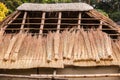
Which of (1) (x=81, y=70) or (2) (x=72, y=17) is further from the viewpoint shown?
(2) (x=72, y=17)

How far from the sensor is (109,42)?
1016 cm

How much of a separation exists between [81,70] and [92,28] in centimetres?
177

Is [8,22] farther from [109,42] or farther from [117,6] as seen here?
[117,6]

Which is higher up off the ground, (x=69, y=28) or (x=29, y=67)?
(x=69, y=28)

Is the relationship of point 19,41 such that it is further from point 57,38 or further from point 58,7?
point 58,7

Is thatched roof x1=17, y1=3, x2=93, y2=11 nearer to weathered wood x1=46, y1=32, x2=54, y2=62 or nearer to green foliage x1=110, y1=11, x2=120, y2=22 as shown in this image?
weathered wood x1=46, y1=32, x2=54, y2=62

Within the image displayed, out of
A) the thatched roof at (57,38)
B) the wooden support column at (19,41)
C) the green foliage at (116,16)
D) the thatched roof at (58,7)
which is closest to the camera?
the thatched roof at (57,38)

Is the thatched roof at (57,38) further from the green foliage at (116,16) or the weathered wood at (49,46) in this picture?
the green foliage at (116,16)

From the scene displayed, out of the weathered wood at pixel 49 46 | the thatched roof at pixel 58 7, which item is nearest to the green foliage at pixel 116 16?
the thatched roof at pixel 58 7

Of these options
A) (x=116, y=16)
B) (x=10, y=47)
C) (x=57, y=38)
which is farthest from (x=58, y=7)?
(x=116, y=16)

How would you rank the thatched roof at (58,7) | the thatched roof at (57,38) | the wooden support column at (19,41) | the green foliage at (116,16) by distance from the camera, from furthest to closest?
the green foliage at (116,16), the thatched roof at (58,7), the wooden support column at (19,41), the thatched roof at (57,38)

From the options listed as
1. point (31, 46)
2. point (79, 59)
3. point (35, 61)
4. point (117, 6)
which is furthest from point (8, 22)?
point (117, 6)

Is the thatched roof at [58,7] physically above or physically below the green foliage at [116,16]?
above

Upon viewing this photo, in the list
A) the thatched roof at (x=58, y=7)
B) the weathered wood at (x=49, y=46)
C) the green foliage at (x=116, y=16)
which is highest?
the thatched roof at (x=58, y=7)
